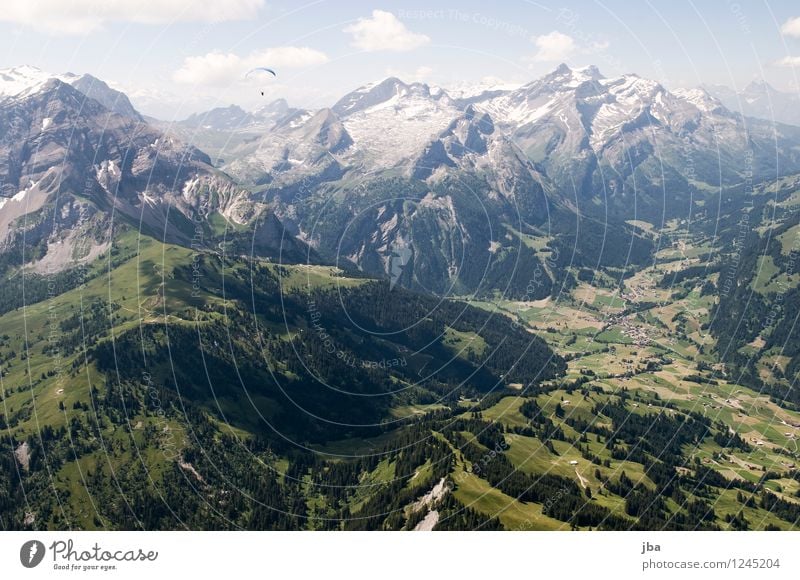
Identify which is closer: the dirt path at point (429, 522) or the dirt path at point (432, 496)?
the dirt path at point (429, 522)

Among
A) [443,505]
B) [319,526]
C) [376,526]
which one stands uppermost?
[443,505]

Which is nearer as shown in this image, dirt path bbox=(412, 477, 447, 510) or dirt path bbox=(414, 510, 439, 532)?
dirt path bbox=(414, 510, 439, 532)

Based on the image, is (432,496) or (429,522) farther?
(432,496)
